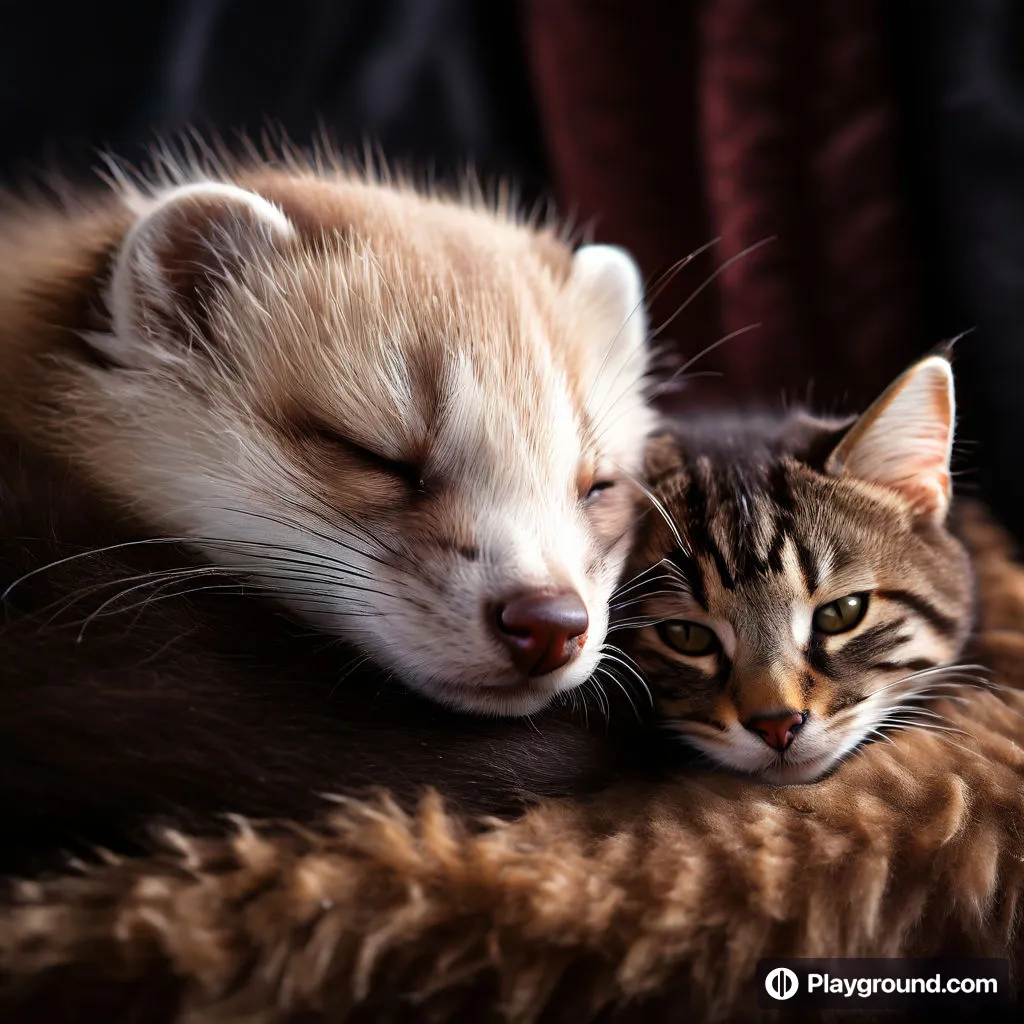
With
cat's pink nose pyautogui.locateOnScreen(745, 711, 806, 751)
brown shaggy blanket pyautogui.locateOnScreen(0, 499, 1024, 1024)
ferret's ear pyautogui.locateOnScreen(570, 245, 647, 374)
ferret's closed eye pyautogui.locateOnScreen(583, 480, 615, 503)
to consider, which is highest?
ferret's ear pyautogui.locateOnScreen(570, 245, 647, 374)

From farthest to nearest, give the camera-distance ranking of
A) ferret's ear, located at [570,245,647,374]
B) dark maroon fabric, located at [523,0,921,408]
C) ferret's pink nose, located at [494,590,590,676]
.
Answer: dark maroon fabric, located at [523,0,921,408]
ferret's ear, located at [570,245,647,374]
ferret's pink nose, located at [494,590,590,676]

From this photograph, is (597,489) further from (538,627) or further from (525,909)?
(525,909)

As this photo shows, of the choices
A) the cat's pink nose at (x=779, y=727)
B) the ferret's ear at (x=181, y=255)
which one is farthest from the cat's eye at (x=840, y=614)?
the ferret's ear at (x=181, y=255)

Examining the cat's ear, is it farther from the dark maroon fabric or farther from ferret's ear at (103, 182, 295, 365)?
ferret's ear at (103, 182, 295, 365)

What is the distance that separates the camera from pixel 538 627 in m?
0.76

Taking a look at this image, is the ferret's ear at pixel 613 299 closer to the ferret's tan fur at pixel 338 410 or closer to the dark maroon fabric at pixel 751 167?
the ferret's tan fur at pixel 338 410

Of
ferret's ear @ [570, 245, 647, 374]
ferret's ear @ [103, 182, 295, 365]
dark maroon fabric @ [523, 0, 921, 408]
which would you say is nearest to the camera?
ferret's ear @ [103, 182, 295, 365]

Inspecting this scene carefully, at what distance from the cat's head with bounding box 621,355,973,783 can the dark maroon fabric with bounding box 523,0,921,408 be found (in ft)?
1.25

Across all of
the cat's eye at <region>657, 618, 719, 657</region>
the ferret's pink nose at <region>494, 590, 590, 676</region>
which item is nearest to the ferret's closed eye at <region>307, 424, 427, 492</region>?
the ferret's pink nose at <region>494, 590, 590, 676</region>

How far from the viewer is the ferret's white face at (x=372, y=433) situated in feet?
2.60

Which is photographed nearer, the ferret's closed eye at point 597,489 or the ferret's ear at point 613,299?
the ferret's closed eye at point 597,489

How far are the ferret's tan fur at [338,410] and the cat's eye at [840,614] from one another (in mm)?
191

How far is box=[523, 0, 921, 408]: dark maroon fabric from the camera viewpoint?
1395 mm

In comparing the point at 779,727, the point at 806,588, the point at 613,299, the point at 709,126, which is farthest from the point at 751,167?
the point at 779,727
